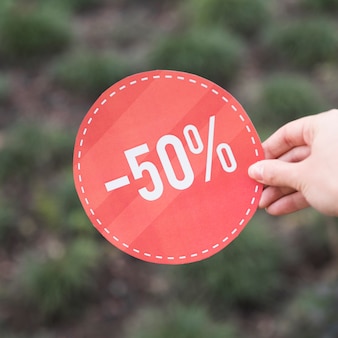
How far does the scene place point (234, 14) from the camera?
15.0ft

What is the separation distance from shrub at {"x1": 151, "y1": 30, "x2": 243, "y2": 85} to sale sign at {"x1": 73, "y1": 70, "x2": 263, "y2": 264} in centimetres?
296

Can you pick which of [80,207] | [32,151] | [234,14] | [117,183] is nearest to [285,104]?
[234,14]

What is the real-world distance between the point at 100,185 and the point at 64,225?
200cm

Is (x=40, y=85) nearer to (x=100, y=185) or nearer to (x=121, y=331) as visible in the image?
(x=121, y=331)

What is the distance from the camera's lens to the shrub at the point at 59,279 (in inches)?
108

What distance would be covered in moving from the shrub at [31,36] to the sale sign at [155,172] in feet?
11.6

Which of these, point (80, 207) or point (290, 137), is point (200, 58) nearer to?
point (80, 207)

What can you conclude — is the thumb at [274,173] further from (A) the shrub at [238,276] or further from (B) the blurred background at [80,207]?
(A) the shrub at [238,276]

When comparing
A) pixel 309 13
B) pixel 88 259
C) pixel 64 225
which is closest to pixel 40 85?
pixel 64 225

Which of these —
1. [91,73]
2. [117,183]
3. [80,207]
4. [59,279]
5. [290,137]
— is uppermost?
[91,73]

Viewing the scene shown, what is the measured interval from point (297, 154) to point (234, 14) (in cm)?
345

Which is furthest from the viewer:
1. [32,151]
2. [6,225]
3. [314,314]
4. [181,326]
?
[32,151]

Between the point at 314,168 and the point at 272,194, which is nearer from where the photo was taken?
the point at 314,168

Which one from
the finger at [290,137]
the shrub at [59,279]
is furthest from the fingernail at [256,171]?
the shrub at [59,279]
